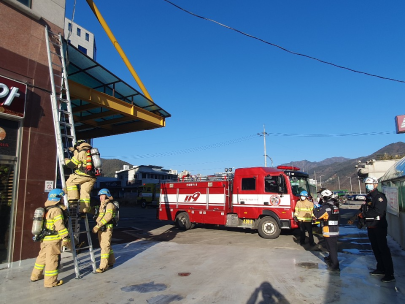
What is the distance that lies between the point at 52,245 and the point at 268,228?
7.91m

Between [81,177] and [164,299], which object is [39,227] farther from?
[164,299]

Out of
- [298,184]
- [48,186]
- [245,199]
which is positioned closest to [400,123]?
[298,184]

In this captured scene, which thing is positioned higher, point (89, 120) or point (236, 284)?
point (89, 120)

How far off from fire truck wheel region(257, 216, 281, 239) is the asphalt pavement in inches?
70.2

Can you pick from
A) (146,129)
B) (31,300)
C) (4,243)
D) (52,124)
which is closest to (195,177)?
(146,129)

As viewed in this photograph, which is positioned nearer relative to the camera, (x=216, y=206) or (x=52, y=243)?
(x=52, y=243)

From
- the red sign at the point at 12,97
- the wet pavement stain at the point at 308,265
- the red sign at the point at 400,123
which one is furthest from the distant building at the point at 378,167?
the red sign at the point at 12,97

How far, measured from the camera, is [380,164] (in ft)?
111

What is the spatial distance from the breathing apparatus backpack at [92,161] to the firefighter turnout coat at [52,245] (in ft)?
3.34

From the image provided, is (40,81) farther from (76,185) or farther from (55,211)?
(55,211)

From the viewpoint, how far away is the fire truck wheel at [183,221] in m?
13.7

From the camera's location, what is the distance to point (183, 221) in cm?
1388

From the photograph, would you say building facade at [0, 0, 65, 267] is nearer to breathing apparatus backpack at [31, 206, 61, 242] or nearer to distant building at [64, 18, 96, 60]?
breathing apparatus backpack at [31, 206, 61, 242]

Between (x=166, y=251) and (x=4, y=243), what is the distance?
13.5 ft
